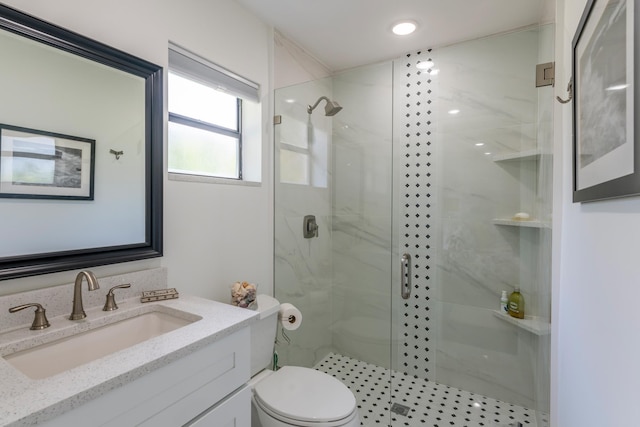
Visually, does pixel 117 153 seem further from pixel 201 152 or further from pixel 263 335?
pixel 263 335

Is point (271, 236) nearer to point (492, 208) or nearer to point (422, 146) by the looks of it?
point (422, 146)

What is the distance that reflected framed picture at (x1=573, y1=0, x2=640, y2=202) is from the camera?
54cm

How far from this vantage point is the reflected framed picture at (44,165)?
0.94 m

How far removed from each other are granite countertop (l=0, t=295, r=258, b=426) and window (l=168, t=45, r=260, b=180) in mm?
721

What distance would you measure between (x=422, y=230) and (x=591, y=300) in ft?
4.32

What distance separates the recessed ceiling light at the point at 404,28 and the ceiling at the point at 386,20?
3 cm

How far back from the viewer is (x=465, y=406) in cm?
195

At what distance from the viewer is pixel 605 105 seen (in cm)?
68

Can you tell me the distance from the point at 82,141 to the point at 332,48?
1.78 meters

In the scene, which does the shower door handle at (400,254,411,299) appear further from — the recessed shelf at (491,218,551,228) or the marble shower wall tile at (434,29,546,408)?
the recessed shelf at (491,218,551,228)

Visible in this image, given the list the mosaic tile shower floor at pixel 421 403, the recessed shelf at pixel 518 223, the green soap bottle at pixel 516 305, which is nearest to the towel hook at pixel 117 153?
the mosaic tile shower floor at pixel 421 403

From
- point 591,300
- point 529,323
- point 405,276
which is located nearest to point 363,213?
point 405,276

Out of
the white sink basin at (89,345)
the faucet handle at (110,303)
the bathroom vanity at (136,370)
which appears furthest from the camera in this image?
the faucet handle at (110,303)

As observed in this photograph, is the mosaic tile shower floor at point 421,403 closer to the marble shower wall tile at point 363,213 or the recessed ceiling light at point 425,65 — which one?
the marble shower wall tile at point 363,213
